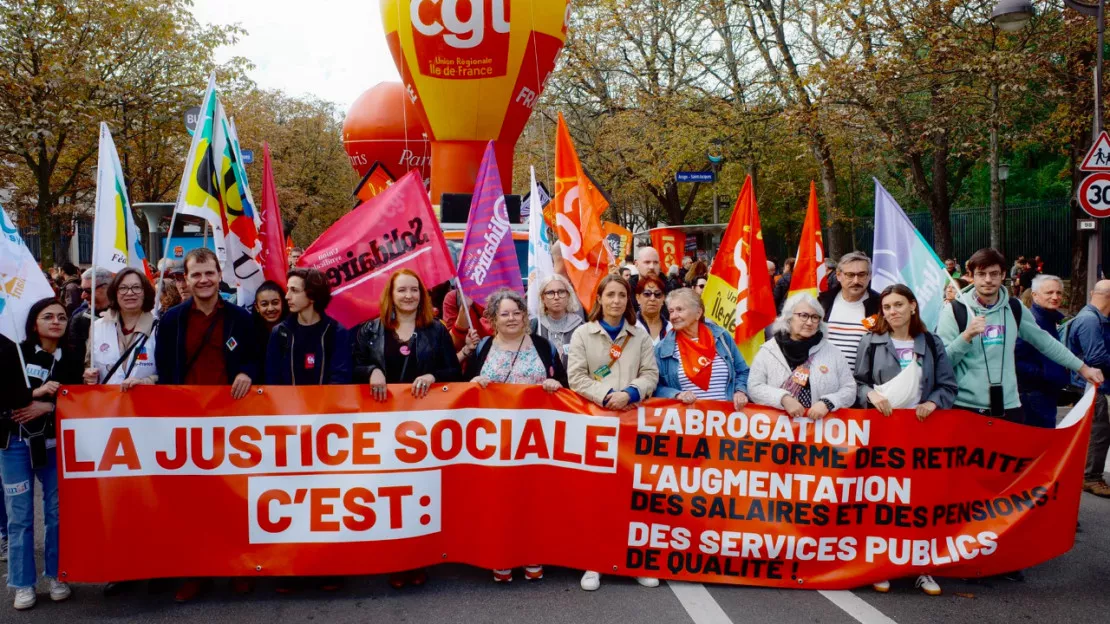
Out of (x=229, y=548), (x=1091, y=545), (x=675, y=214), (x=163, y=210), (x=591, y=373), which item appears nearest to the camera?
(x=229, y=548)

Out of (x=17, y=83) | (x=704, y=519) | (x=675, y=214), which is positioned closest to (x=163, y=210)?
(x=17, y=83)

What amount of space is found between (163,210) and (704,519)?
21888mm

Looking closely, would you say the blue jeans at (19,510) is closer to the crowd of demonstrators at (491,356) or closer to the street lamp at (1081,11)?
the crowd of demonstrators at (491,356)

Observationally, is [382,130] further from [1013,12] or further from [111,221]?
[111,221]

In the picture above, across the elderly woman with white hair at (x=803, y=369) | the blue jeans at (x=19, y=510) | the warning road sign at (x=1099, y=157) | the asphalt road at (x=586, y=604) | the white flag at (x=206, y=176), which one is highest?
the warning road sign at (x=1099, y=157)

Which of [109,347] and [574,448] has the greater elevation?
[109,347]

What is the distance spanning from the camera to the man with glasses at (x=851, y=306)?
5.62m

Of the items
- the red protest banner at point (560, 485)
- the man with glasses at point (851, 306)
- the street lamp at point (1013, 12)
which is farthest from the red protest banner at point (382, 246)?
the street lamp at point (1013, 12)

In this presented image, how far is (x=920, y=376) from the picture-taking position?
489 centimetres

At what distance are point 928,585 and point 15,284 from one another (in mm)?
5200

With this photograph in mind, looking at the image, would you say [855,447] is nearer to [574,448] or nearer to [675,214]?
[574,448]

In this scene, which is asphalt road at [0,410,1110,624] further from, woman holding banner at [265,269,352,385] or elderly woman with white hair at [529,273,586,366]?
elderly woman with white hair at [529,273,586,366]

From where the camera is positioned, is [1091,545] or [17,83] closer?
[1091,545]

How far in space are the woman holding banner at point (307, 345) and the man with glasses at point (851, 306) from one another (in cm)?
306
